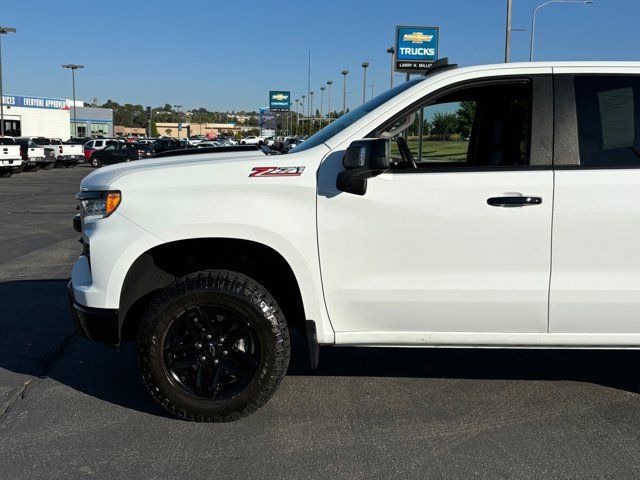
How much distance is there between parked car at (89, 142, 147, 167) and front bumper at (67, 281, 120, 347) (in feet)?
119

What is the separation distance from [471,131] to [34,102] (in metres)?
73.7

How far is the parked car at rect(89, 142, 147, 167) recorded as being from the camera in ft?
130

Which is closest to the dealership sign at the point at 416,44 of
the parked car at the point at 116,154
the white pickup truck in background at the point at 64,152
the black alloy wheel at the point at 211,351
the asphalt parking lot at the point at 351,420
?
the parked car at the point at 116,154

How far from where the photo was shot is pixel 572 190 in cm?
365

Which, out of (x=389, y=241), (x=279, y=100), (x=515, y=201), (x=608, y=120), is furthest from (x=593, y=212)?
Result: (x=279, y=100)

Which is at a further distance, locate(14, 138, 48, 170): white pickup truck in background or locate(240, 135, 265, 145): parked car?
locate(14, 138, 48, 170): white pickup truck in background

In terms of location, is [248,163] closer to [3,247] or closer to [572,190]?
[572,190]

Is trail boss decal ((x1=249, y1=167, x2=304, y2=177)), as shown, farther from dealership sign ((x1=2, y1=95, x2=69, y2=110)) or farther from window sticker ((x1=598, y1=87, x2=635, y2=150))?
dealership sign ((x1=2, y1=95, x2=69, y2=110))

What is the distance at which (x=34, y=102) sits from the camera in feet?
229

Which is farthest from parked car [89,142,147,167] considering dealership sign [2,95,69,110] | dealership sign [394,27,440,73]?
dealership sign [2,95,69,110]

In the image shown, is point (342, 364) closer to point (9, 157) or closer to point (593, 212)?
point (593, 212)

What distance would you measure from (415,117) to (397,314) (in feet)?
4.42

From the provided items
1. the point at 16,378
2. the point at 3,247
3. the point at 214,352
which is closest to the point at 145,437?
the point at 214,352

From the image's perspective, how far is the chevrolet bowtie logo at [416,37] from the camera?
3244cm
